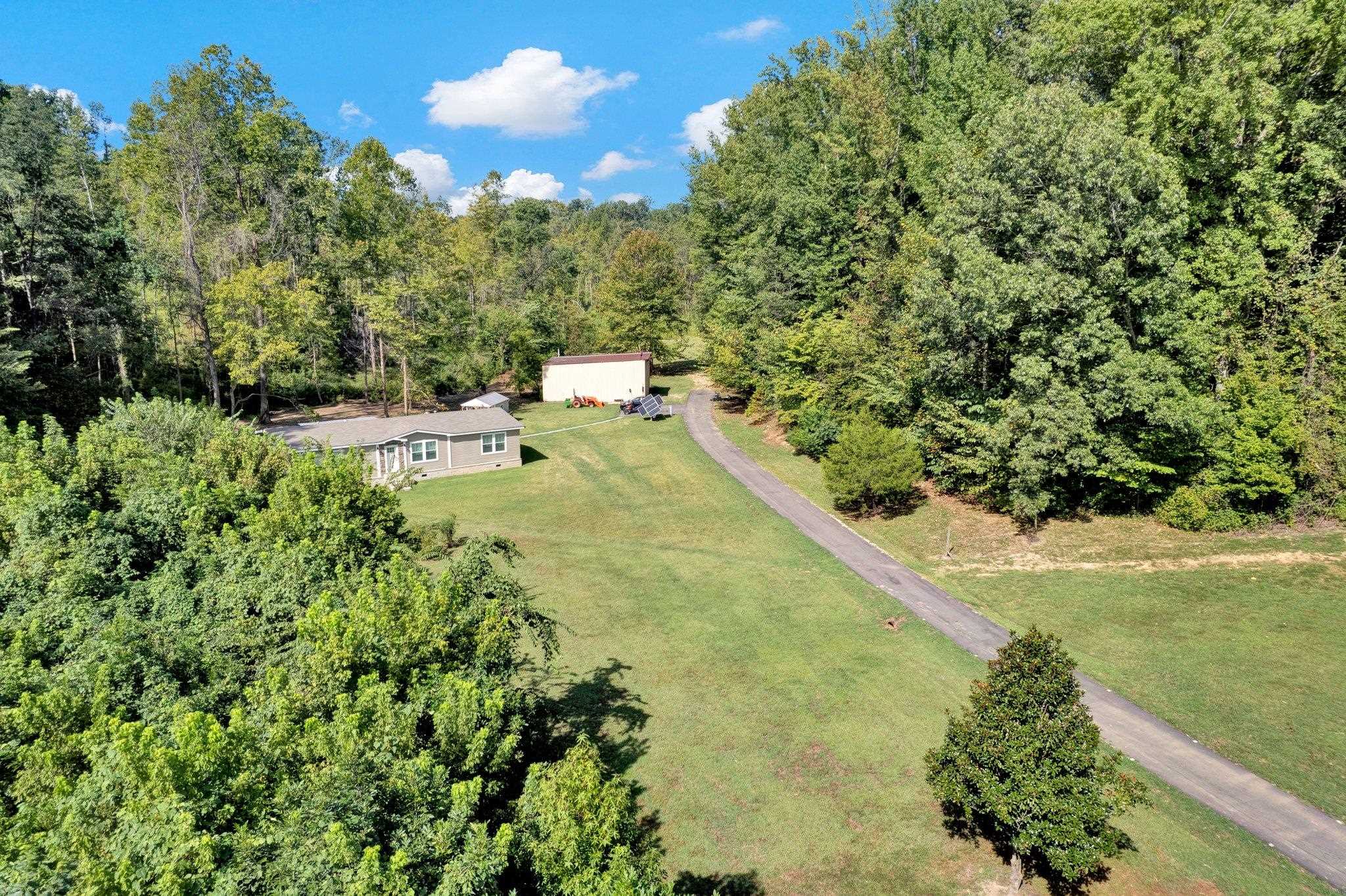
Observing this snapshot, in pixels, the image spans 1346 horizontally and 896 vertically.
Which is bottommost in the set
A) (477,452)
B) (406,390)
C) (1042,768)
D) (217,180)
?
(1042,768)

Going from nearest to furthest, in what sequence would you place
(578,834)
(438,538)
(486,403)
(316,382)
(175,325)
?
1. (578,834)
2. (438,538)
3. (175,325)
4. (486,403)
5. (316,382)

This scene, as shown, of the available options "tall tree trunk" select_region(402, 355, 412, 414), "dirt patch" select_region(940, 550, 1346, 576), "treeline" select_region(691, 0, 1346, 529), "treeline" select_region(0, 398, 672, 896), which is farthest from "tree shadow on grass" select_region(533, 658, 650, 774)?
"tall tree trunk" select_region(402, 355, 412, 414)

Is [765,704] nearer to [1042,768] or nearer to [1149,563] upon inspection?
[1042,768]

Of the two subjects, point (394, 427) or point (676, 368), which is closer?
point (394, 427)

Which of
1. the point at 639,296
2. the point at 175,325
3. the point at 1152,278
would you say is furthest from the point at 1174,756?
the point at 639,296

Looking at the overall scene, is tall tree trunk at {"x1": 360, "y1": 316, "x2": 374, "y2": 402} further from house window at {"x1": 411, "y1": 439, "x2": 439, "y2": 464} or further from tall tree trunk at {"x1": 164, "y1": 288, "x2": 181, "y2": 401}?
house window at {"x1": 411, "y1": 439, "x2": 439, "y2": 464}

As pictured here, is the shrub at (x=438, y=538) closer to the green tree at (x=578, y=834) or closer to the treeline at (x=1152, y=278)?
the green tree at (x=578, y=834)
